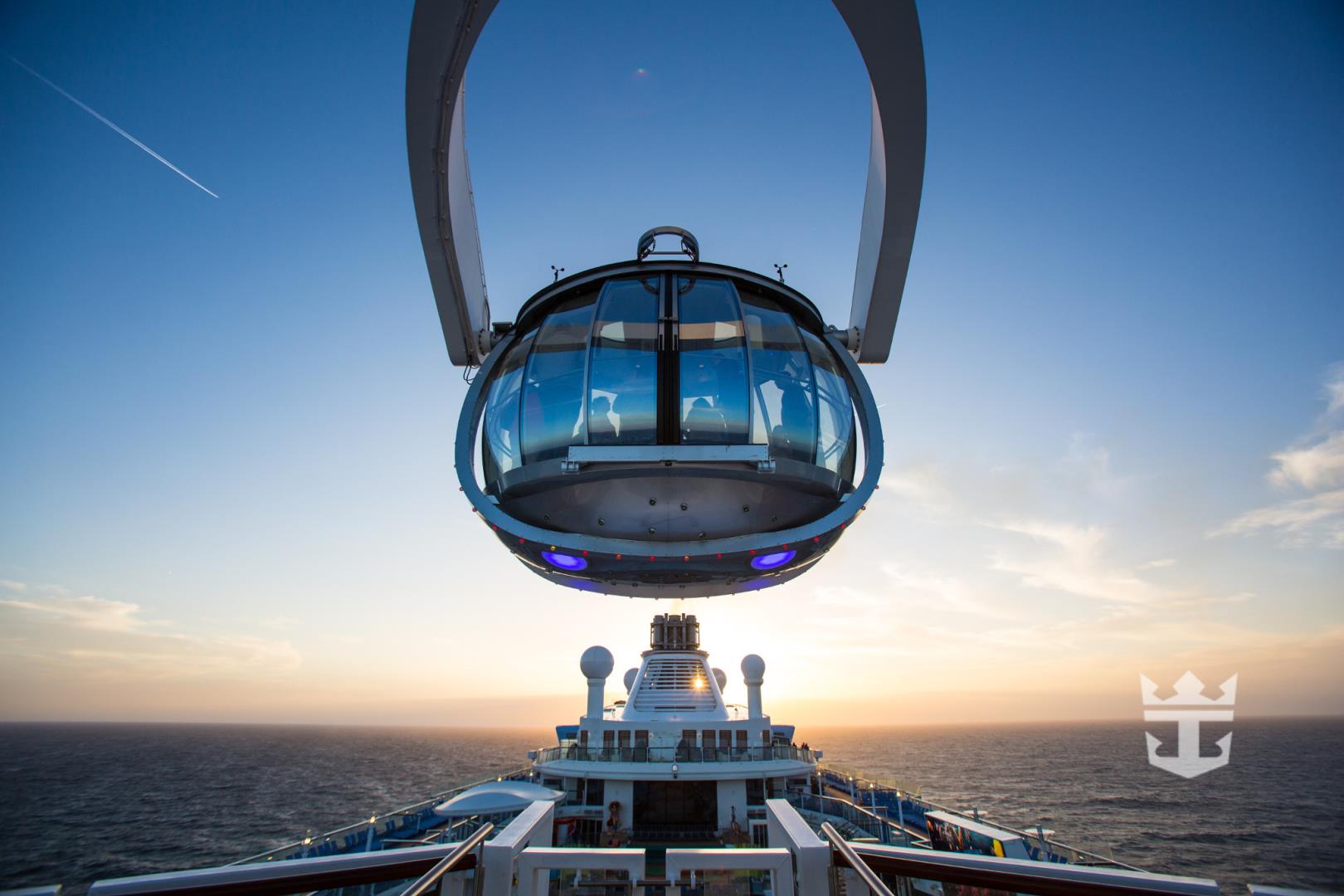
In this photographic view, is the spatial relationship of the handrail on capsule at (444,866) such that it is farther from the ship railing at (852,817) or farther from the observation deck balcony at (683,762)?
the observation deck balcony at (683,762)

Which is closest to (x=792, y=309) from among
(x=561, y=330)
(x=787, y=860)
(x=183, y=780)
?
(x=561, y=330)

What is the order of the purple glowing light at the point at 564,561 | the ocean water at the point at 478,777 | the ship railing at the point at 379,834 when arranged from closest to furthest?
1. the purple glowing light at the point at 564,561
2. the ship railing at the point at 379,834
3. the ocean water at the point at 478,777

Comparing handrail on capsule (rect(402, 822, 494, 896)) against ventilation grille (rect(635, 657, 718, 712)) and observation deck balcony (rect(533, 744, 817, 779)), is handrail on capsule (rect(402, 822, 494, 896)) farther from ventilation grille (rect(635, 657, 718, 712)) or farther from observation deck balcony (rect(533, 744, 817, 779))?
ventilation grille (rect(635, 657, 718, 712))

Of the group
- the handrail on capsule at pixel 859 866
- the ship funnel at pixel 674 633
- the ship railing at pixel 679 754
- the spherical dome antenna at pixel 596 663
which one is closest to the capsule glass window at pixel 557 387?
the handrail on capsule at pixel 859 866

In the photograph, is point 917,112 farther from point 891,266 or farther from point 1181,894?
point 1181,894

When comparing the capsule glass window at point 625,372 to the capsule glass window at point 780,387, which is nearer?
the capsule glass window at point 625,372

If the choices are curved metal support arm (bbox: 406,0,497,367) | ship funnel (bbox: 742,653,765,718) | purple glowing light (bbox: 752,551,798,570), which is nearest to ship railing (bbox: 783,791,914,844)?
ship funnel (bbox: 742,653,765,718)

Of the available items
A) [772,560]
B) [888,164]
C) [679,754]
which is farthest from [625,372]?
[679,754]
